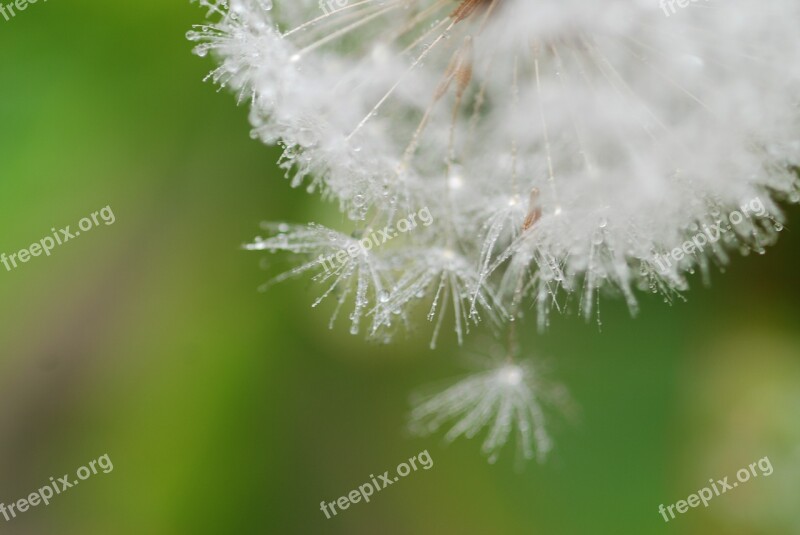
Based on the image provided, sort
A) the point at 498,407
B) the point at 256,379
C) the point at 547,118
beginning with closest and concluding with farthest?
the point at 547,118, the point at 498,407, the point at 256,379

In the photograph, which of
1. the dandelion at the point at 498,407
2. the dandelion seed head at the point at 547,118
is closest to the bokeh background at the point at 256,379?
the dandelion at the point at 498,407

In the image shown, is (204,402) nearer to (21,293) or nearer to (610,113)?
(21,293)

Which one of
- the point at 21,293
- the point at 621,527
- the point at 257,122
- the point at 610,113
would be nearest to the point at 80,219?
the point at 21,293

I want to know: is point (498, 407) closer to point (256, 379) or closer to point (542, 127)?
point (542, 127)

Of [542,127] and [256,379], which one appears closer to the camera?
[542,127]

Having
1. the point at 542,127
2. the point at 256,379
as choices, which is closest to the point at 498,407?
the point at 542,127

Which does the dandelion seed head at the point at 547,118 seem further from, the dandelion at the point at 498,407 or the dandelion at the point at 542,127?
the dandelion at the point at 498,407

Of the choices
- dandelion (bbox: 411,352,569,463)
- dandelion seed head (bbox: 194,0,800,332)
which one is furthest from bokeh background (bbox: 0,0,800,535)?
dandelion seed head (bbox: 194,0,800,332)
